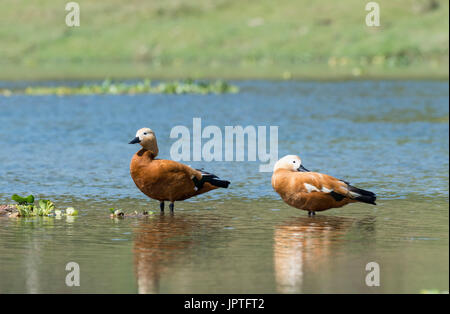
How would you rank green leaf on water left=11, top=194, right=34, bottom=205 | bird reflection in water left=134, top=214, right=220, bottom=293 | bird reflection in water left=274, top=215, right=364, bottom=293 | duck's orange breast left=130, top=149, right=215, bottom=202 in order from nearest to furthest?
bird reflection in water left=274, top=215, right=364, bottom=293 → bird reflection in water left=134, top=214, right=220, bottom=293 → duck's orange breast left=130, top=149, right=215, bottom=202 → green leaf on water left=11, top=194, right=34, bottom=205

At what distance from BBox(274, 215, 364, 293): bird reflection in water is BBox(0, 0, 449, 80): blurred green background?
156ft

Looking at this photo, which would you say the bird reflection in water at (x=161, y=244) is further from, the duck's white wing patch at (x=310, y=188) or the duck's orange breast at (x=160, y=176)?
the duck's white wing patch at (x=310, y=188)

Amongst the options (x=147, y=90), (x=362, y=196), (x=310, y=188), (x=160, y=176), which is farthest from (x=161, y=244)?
(x=147, y=90)

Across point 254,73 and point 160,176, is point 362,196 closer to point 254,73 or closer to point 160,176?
point 160,176

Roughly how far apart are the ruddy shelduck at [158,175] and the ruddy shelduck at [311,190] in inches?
58.9

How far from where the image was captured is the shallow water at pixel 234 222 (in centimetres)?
1194

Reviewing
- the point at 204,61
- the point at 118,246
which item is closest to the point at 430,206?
the point at 118,246

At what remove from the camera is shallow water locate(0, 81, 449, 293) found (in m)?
11.9

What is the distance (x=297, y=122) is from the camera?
34.1 m

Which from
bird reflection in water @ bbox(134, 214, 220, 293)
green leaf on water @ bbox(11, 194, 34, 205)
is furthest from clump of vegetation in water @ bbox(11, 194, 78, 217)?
bird reflection in water @ bbox(134, 214, 220, 293)

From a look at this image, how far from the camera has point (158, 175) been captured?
645 inches

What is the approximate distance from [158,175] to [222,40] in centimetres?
7905

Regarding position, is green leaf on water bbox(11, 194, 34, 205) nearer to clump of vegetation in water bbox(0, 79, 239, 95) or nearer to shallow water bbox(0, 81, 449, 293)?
shallow water bbox(0, 81, 449, 293)

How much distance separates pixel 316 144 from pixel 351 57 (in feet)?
188
